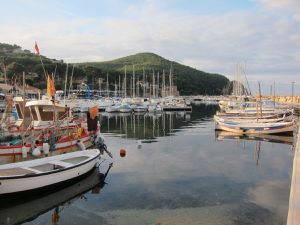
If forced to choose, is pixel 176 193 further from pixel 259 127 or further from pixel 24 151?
pixel 259 127

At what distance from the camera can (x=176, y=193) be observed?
15047 millimetres

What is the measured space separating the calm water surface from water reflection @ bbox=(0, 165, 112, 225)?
33 millimetres

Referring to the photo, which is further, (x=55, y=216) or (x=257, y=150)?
(x=257, y=150)

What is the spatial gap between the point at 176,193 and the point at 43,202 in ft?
18.2

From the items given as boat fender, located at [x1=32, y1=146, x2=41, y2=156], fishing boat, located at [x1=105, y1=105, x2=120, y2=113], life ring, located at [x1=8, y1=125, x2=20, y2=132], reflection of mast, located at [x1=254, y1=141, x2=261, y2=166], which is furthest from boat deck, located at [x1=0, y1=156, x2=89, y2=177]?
fishing boat, located at [x1=105, y1=105, x2=120, y2=113]

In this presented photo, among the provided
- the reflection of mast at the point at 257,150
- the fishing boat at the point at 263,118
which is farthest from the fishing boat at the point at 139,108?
the reflection of mast at the point at 257,150

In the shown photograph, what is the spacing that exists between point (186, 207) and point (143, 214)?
1785mm

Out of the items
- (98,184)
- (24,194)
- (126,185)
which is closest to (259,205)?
(126,185)

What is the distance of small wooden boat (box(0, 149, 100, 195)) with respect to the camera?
13.4 meters

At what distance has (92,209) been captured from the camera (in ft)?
43.6

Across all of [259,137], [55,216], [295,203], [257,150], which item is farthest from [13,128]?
[259,137]

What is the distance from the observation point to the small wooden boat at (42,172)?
13352 millimetres

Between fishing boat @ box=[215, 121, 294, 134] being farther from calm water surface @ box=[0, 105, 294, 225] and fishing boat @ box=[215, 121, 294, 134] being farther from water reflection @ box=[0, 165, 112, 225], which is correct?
water reflection @ box=[0, 165, 112, 225]

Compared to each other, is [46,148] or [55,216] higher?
[46,148]
